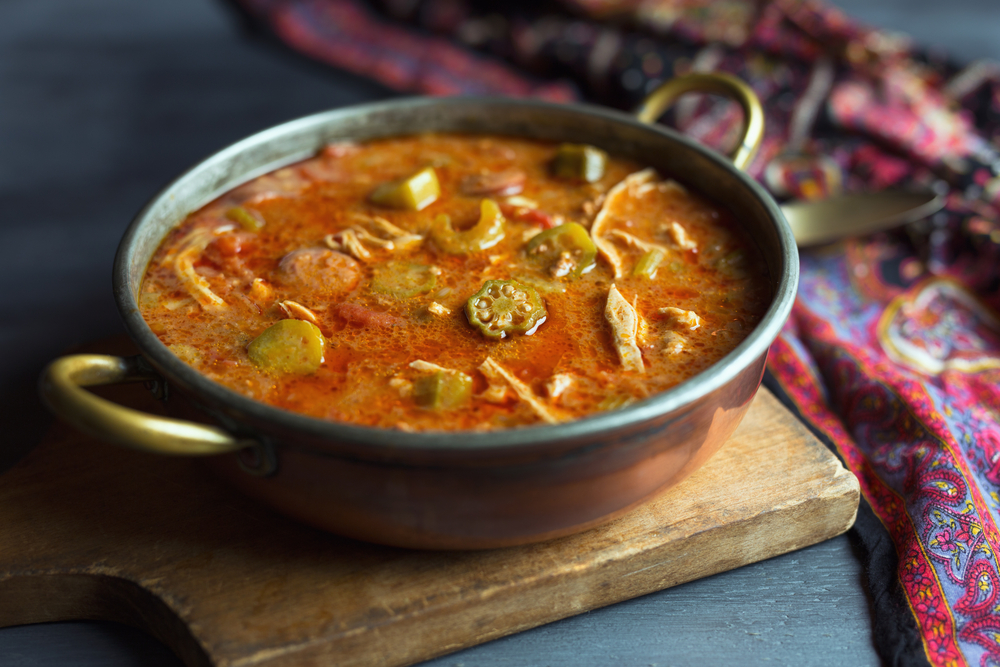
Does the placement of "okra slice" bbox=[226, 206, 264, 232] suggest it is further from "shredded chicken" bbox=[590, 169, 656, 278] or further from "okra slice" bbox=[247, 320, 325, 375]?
"shredded chicken" bbox=[590, 169, 656, 278]

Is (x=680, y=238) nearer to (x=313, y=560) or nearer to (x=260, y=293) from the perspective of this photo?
(x=260, y=293)

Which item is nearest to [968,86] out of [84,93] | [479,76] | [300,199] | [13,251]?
[479,76]

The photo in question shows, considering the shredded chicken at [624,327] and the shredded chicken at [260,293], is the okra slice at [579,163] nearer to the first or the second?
the shredded chicken at [624,327]

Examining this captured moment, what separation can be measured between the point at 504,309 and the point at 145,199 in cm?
250

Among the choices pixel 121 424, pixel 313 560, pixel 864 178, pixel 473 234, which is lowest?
pixel 864 178

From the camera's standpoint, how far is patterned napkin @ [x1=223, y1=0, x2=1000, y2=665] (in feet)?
7.52

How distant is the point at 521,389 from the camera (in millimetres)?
2012

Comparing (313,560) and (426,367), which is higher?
(426,367)

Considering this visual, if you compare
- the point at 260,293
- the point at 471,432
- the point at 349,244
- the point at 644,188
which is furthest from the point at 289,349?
the point at 644,188

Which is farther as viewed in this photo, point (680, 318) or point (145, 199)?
point (145, 199)

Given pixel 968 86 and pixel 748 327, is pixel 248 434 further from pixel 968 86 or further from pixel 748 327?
pixel 968 86

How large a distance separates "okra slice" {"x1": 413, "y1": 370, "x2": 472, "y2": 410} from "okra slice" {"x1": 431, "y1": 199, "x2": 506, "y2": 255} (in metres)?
0.61

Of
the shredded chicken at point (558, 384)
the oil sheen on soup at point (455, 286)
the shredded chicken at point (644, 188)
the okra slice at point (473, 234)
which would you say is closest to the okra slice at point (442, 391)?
the oil sheen on soup at point (455, 286)

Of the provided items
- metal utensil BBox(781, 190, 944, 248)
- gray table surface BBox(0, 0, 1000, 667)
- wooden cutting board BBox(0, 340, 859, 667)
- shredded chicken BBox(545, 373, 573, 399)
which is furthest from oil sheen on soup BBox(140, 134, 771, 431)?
metal utensil BBox(781, 190, 944, 248)
